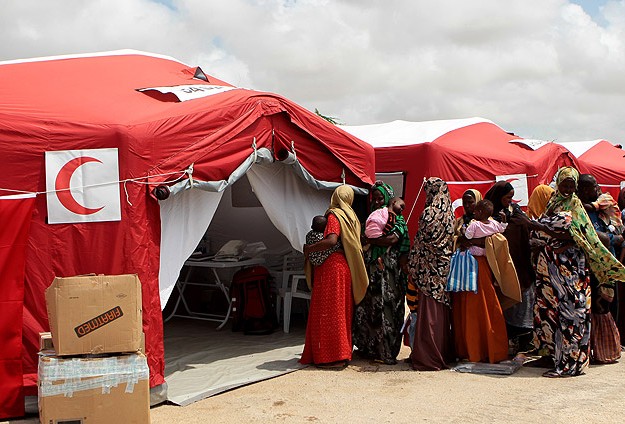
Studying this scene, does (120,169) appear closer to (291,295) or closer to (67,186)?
(67,186)

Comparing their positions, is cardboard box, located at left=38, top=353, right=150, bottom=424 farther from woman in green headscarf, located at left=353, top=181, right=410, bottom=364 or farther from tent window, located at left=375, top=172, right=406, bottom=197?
tent window, located at left=375, top=172, right=406, bottom=197

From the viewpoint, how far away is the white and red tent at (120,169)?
450cm

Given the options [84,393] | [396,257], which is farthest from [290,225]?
[84,393]

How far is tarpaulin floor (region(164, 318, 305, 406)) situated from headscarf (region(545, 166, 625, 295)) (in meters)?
2.49

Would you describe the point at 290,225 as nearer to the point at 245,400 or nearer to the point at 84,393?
the point at 245,400

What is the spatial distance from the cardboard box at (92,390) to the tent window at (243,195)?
449 centimetres

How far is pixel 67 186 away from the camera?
4598 mm

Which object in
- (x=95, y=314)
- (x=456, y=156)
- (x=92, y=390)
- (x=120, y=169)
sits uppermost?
(x=456, y=156)

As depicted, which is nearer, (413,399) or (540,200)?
(413,399)

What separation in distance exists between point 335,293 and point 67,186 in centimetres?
230

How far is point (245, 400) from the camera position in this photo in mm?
4906

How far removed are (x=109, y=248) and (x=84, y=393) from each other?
116 centimetres

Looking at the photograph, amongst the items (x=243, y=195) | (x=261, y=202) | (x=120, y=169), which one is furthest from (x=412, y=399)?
(x=243, y=195)

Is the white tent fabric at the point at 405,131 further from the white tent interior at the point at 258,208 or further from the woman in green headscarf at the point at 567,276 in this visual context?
the woman in green headscarf at the point at 567,276
